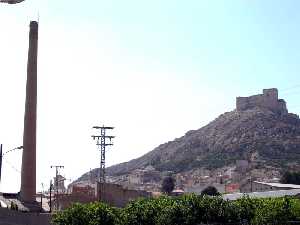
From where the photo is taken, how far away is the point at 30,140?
69.3 m

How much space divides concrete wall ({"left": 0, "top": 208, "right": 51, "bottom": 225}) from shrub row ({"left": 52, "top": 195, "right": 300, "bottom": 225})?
2.76 meters

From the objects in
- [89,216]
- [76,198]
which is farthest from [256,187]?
[89,216]

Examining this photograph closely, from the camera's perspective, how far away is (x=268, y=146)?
18050 cm

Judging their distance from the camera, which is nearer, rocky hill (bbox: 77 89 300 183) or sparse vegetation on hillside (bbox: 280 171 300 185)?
sparse vegetation on hillside (bbox: 280 171 300 185)

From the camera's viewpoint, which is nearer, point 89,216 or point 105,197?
point 89,216

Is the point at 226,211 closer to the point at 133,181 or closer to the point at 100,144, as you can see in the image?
the point at 100,144

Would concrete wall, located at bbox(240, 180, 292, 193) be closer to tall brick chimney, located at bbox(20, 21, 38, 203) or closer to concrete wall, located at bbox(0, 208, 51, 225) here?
tall brick chimney, located at bbox(20, 21, 38, 203)

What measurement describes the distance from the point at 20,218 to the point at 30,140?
18.0 m

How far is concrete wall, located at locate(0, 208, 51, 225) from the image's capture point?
51.2 m

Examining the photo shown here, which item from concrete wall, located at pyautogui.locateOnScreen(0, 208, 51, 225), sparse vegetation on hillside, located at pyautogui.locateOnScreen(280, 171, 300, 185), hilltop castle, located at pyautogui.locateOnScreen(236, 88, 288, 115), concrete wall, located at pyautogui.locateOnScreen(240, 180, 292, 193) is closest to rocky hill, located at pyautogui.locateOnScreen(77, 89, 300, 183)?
hilltop castle, located at pyautogui.locateOnScreen(236, 88, 288, 115)

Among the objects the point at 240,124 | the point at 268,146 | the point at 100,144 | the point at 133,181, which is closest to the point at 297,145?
the point at 268,146

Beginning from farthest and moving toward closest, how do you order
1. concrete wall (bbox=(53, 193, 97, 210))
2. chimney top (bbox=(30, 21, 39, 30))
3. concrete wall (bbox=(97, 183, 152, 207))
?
concrete wall (bbox=(97, 183, 152, 207))
concrete wall (bbox=(53, 193, 97, 210))
chimney top (bbox=(30, 21, 39, 30))

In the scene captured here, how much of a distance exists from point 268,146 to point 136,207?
445 ft

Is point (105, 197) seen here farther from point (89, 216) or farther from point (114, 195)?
point (89, 216)
